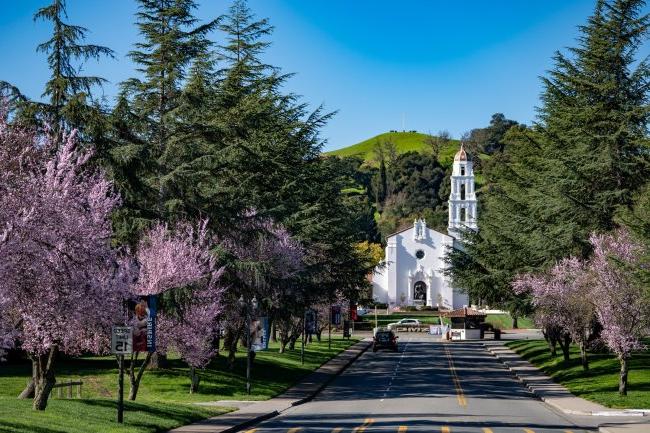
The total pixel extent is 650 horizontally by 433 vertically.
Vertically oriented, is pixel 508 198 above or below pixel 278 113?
below

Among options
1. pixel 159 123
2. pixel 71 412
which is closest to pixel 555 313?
pixel 159 123

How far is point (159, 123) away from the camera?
39250 millimetres

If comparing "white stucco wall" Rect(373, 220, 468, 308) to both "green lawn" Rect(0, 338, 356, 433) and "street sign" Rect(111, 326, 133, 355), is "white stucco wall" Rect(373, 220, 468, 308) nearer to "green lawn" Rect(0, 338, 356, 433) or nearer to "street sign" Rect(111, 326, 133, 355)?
"green lawn" Rect(0, 338, 356, 433)

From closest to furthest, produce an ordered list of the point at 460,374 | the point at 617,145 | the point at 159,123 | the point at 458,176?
the point at 159,123 < the point at 617,145 < the point at 460,374 < the point at 458,176

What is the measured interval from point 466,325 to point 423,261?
46318 mm

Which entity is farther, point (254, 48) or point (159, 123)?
point (254, 48)

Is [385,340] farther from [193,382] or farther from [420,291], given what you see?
[420,291]

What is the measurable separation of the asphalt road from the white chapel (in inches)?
3007

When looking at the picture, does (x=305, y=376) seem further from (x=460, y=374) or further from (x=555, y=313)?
(x=555, y=313)

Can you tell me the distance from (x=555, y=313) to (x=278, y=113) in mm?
18802

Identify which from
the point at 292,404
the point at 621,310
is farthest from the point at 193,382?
the point at 621,310

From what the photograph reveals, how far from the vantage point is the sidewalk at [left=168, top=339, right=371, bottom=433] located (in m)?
24.7

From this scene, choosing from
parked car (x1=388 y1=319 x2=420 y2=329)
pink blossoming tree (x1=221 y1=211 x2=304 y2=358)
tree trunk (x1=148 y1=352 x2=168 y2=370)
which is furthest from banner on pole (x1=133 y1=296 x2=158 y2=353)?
parked car (x1=388 y1=319 x2=420 y2=329)

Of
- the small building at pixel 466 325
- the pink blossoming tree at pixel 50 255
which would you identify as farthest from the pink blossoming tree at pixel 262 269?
the small building at pixel 466 325
